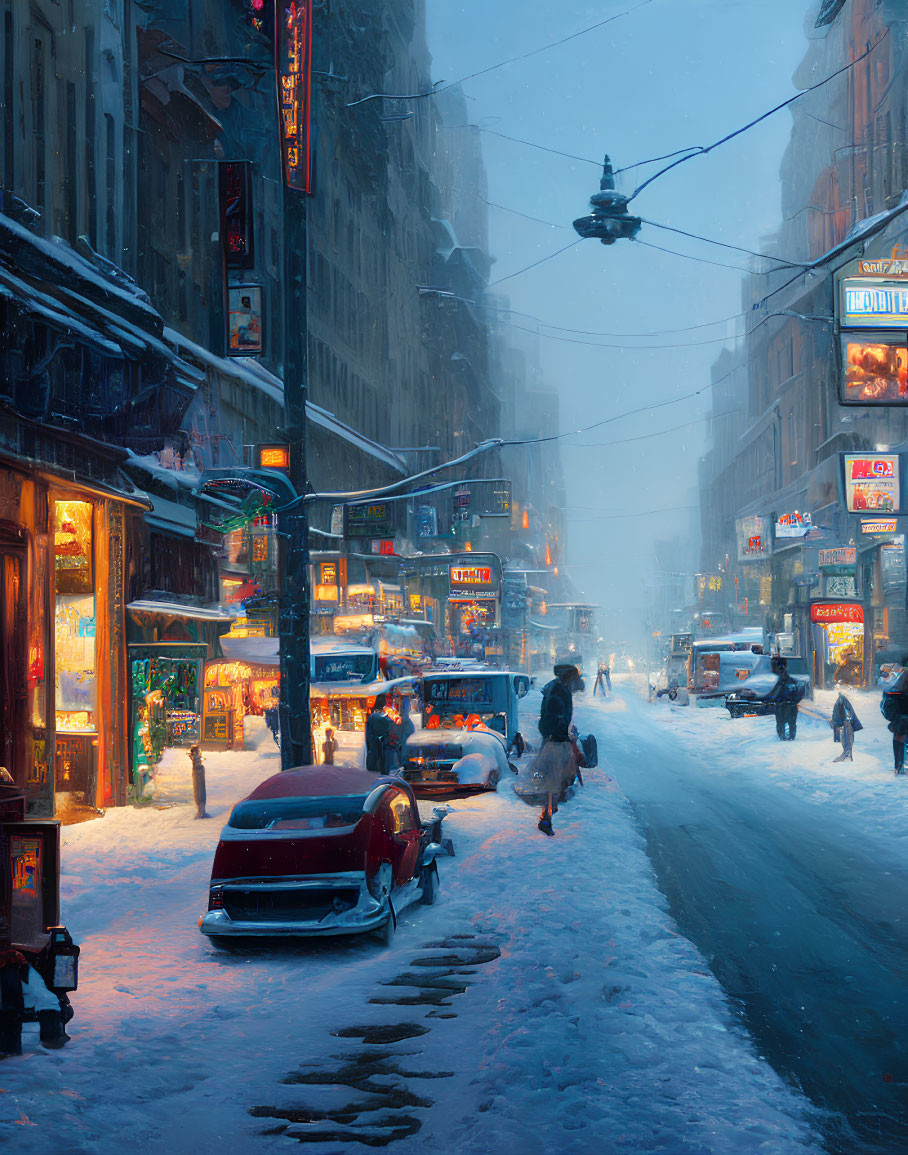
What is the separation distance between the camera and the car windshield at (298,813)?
29.4 ft

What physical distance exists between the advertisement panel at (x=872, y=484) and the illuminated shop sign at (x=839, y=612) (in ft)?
22.0

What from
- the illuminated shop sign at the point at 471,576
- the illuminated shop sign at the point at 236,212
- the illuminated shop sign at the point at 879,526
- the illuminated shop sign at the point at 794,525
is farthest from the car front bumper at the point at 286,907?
the illuminated shop sign at the point at 794,525

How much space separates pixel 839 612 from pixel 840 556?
3.33 m

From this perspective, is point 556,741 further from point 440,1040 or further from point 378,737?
point 440,1040

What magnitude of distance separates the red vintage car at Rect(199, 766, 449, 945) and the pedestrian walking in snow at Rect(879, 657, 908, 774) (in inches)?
466

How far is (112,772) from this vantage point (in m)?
16.7

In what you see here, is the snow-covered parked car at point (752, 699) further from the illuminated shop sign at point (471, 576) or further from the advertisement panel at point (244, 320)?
the advertisement panel at point (244, 320)

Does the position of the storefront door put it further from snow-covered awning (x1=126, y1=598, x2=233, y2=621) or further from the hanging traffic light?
the hanging traffic light

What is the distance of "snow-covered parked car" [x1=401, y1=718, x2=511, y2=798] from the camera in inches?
679

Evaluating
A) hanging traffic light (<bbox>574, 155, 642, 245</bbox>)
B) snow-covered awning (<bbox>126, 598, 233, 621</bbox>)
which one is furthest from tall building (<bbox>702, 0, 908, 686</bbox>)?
snow-covered awning (<bbox>126, 598, 233, 621</bbox>)

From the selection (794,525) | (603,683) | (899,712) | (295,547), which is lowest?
(603,683)

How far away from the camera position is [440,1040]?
→ 644 cm

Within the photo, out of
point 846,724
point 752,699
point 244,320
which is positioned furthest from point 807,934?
point 752,699

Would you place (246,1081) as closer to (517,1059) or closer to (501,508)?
(517,1059)
